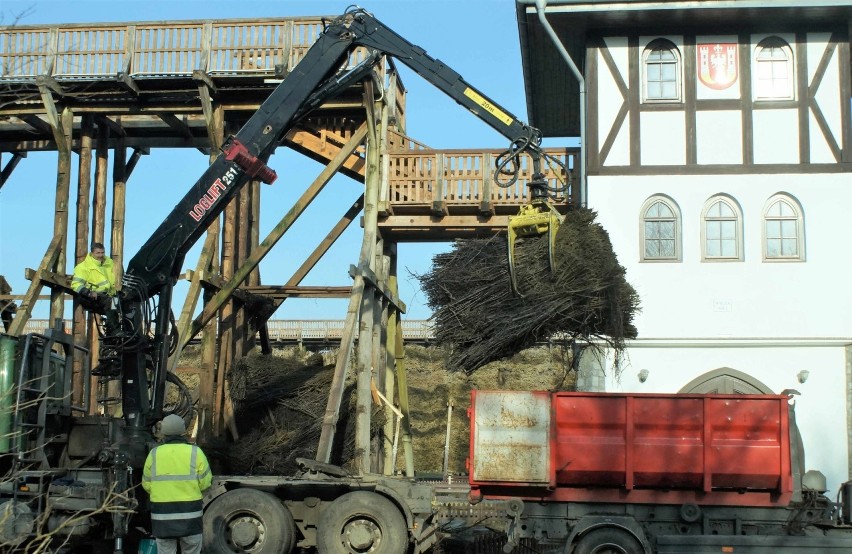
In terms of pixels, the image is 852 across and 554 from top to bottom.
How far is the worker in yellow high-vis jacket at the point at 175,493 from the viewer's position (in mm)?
10367

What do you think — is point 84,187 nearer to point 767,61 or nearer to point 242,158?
point 242,158

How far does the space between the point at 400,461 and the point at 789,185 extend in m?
9.42

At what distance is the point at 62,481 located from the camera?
13.1 m

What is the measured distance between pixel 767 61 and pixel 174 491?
14.9 metres

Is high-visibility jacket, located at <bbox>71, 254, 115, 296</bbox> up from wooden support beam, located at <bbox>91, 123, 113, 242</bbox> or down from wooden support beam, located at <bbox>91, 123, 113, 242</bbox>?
down

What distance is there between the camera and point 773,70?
20.8 meters

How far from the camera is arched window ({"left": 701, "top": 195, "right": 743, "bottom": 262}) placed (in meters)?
20.5

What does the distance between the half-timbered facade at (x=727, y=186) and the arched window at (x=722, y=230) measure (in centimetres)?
3

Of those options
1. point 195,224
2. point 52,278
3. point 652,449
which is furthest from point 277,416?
point 652,449

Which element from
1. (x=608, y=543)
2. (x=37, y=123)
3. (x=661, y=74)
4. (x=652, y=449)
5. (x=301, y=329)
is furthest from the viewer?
(x=301, y=329)

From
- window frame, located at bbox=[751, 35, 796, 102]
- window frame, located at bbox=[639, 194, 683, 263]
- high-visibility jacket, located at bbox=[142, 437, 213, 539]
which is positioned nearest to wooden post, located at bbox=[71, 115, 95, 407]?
window frame, located at bbox=[639, 194, 683, 263]

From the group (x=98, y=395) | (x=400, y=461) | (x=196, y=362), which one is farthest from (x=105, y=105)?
(x=196, y=362)

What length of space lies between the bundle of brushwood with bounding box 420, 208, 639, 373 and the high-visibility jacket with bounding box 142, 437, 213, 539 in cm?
593

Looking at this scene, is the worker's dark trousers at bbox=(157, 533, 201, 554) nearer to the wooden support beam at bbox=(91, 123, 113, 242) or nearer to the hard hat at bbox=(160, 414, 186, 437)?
the hard hat at bbox=(160, 414, 186, 437)
